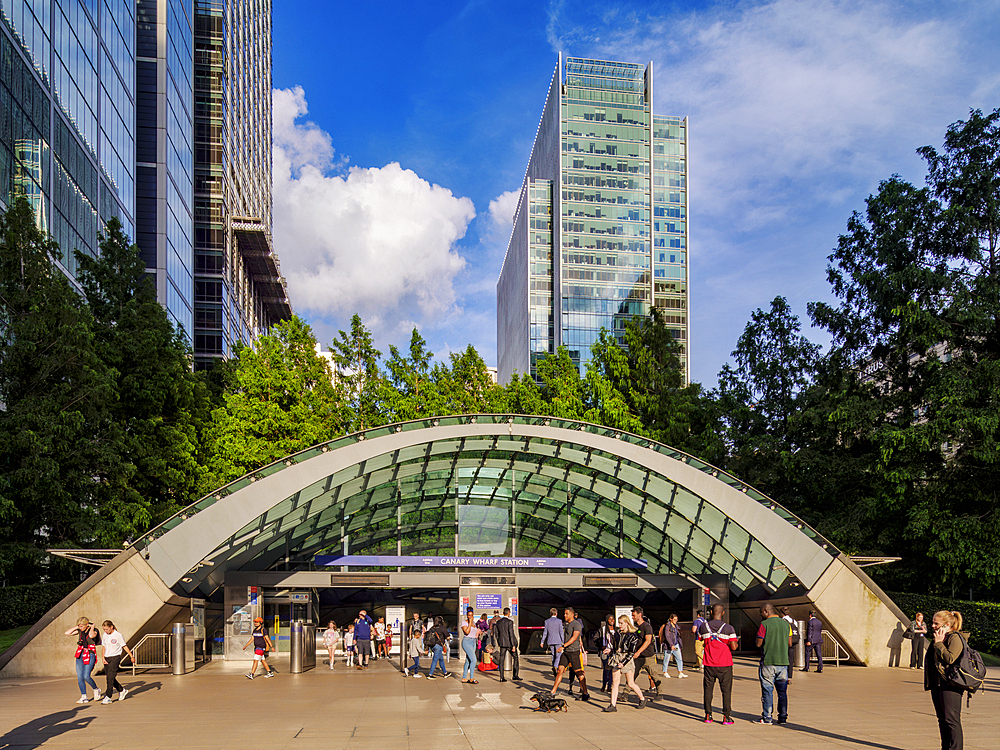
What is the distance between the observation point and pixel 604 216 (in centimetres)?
10931

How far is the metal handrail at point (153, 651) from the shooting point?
1714cm

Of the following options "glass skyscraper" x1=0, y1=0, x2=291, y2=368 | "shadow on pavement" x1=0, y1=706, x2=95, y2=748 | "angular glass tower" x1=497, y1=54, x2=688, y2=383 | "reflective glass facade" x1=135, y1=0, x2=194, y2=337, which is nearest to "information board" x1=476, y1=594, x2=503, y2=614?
"shadow on pavement" x1=0, y1=706, x2=95, y2=748

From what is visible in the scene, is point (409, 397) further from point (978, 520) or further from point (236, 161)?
point (236, 161)

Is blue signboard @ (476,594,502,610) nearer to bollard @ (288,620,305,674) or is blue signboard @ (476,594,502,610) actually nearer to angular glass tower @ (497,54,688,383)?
bollard @ (288,620,305,674)

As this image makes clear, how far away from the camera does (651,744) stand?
873cm

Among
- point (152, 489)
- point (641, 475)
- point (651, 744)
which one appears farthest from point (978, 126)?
point (152, 489)

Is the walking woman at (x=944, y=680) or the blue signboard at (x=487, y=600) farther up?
the walking woman at (x=944, y=680)

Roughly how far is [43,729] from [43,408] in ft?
46.4

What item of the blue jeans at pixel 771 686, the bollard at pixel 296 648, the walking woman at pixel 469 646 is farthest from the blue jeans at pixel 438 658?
the blue jeans at pixel 771 686

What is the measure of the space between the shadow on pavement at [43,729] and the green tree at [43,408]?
465 inches

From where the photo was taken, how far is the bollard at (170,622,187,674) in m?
17.3

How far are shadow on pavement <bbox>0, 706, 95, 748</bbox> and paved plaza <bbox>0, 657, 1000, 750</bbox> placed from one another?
22 millimetres

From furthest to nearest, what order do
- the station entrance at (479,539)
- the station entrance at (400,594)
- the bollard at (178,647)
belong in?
the station entrance at (400,594) → the station entrance at (479,539) → the bollard at (178,647)

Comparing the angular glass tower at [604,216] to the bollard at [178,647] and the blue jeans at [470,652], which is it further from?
the blue jeans at [470,652]
